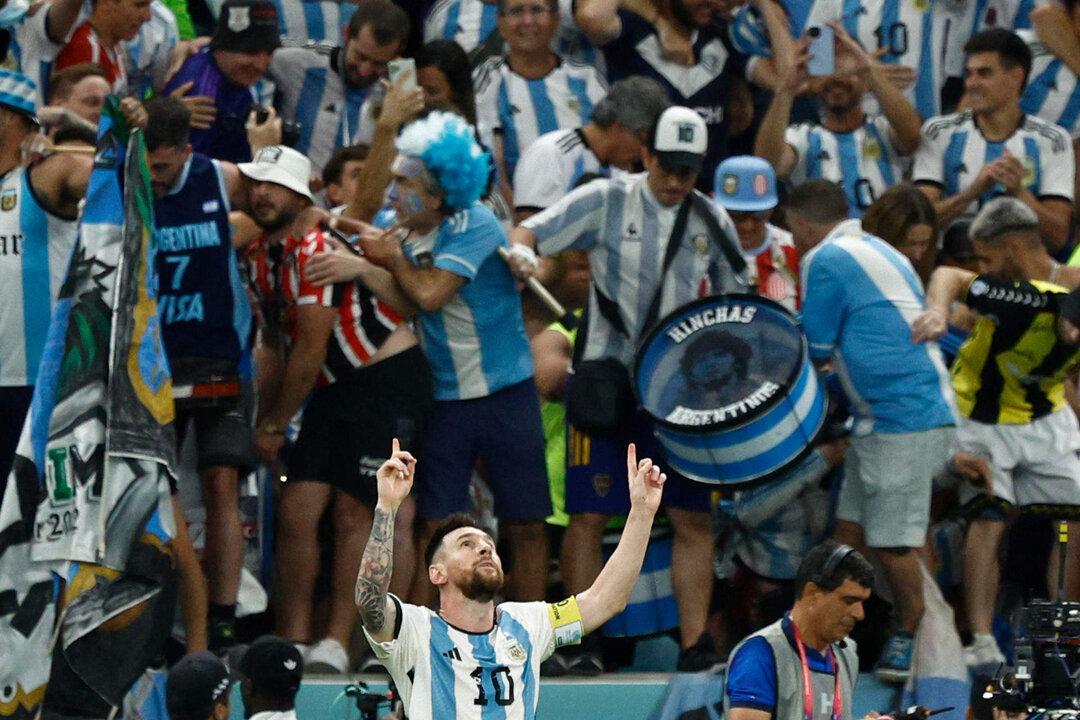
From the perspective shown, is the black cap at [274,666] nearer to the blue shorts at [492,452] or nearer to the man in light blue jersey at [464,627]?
the man in light blue jersey at [464,627]

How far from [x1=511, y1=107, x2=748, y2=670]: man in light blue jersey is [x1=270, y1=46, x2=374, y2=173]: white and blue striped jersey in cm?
185

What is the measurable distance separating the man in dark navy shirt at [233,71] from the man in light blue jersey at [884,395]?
2.72 m

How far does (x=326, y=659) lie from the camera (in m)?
7.77

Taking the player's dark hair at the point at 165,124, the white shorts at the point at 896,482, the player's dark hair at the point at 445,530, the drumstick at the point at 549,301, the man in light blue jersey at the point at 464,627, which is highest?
the player's dark hair at the point at 165,124

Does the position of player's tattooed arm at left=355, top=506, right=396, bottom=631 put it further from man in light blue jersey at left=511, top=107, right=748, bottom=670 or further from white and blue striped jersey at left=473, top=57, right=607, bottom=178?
white and blue striped jersey at left=473, top=57, right=607, bottom=178

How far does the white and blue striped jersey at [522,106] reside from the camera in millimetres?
9930

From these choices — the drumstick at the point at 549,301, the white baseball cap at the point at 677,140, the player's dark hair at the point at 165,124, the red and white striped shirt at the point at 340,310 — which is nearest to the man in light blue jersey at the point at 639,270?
the white baseball cap at the point at 677,140

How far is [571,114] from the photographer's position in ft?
32.6

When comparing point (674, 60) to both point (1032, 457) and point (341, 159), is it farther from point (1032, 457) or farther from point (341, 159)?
point (1032, 457)

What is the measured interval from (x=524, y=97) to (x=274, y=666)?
428cm

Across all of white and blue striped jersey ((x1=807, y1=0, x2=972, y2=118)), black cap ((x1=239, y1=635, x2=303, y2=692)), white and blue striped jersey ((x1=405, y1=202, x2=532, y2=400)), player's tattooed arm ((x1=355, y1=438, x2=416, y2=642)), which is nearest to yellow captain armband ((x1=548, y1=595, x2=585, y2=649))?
player's tattooed arm ((x1=355, y1=438, x2=416, y2=642))

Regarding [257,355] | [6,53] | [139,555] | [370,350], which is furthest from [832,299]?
[6,53]

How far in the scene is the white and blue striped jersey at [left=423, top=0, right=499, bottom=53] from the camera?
33.9ft

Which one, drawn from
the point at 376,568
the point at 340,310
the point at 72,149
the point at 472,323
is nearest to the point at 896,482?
the point at 472,323
